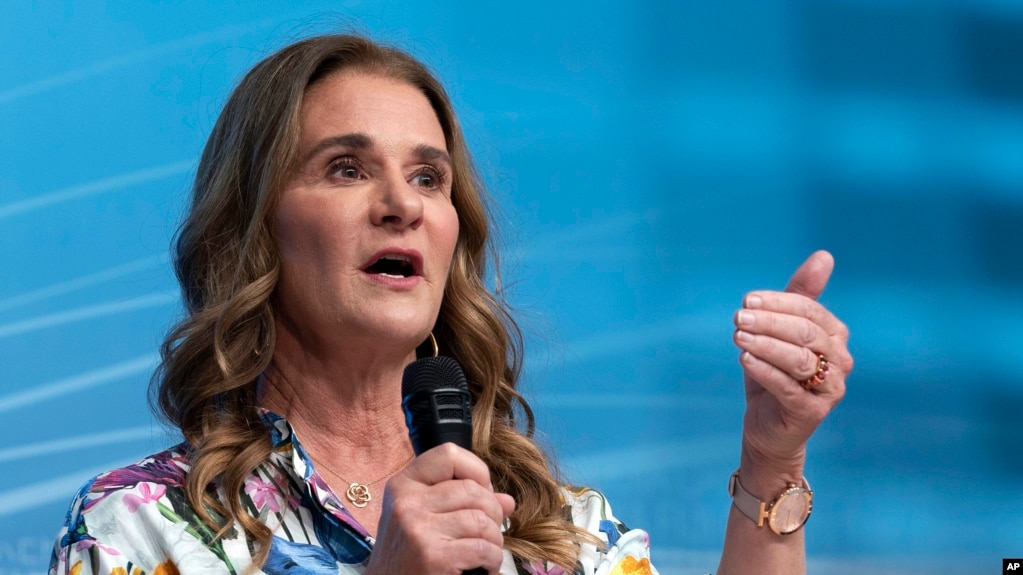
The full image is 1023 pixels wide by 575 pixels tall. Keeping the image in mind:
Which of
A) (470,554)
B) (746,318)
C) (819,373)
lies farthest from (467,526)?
(819,373)

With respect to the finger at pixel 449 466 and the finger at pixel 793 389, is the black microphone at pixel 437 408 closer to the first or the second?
the finger at pixel 449 466

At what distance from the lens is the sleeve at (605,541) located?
5.99 ft

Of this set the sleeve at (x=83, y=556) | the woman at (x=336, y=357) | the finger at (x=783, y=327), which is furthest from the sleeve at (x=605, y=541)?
the sleeve at (x=83, y=556)

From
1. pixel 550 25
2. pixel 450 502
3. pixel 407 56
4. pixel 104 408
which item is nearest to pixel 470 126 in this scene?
pixel 550 25

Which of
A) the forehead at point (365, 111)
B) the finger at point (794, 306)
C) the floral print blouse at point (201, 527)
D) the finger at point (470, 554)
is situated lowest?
the finger at point (470, 554)

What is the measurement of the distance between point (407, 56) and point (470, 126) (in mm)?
684

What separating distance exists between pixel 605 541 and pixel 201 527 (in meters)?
0.65

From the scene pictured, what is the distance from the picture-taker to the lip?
173 cm

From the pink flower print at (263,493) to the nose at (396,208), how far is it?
0.41 meters

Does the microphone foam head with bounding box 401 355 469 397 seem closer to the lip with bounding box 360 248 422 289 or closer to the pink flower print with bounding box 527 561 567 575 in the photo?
the lip with bounding box 360 248 422 289

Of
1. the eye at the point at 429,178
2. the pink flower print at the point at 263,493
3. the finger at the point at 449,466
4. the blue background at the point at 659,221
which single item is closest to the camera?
the finger at the point at 449,466

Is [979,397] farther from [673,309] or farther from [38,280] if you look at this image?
[38,280]

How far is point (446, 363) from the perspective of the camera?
1333 mm

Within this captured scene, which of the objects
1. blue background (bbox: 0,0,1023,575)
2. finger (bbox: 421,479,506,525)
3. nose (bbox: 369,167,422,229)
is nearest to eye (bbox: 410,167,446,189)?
nose (bbox: 369,167,422,229)
